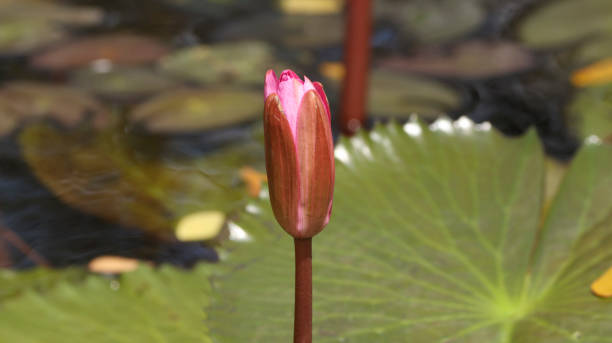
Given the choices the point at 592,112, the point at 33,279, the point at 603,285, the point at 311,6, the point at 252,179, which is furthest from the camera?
the point at 311,6

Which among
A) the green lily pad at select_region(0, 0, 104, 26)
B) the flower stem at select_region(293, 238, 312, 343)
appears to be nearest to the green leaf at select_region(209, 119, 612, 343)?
the flower stem at select_region(293, 238, 312, 343)

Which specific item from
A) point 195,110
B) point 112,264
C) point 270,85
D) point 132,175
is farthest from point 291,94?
point 195,110

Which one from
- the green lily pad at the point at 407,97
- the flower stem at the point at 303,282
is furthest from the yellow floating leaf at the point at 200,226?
the flower stem at the point at 303,282

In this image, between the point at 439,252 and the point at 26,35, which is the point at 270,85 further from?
the point at 26,35

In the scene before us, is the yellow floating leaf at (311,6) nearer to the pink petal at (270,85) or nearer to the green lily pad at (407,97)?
the green lily pad at (407,97)

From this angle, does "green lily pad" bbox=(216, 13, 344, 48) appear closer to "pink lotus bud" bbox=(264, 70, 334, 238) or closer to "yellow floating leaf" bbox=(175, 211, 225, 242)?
"yellow floating leaf" bbox=(175, 211, 225, 242)
